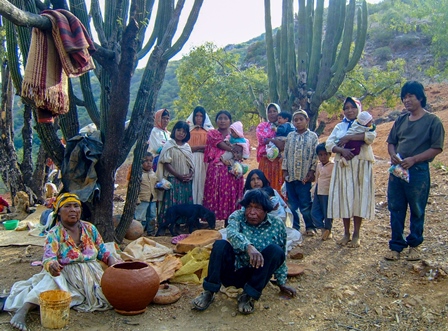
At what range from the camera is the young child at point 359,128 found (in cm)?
554

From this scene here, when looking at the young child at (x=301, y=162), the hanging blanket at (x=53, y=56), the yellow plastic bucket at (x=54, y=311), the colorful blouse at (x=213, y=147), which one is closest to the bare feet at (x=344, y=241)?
the young child at (x=301, y=162)

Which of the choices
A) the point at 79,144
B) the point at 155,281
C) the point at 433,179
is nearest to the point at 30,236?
the point at 79,144

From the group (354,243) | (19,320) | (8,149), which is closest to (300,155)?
(354,243)

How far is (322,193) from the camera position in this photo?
246 inches

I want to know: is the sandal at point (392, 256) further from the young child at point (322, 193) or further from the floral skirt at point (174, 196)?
the floral skirt at point (174, 196)

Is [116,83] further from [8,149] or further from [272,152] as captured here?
[8,149]

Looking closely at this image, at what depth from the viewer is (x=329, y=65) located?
9734mm

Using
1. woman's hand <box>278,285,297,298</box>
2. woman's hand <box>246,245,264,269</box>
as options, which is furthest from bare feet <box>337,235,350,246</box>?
woman's hand <box>246,245,264,269</box>

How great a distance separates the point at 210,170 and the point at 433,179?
5526 mm

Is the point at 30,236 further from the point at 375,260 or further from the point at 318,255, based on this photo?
the point at 375,260

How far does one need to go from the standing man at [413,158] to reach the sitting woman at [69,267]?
3263 mm

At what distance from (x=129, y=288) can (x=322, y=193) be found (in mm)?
3431

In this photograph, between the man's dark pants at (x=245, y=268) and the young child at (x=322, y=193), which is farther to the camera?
the young child at (x=322, y=193)

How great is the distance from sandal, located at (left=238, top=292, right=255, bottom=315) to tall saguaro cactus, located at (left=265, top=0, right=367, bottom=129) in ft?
20.5
